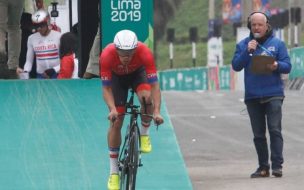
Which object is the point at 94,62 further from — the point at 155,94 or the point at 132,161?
the point at 132,161

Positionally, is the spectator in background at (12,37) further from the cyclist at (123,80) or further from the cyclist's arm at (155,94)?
the cyclist's arm at (155,94)

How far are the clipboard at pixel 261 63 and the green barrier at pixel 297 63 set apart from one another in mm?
25021

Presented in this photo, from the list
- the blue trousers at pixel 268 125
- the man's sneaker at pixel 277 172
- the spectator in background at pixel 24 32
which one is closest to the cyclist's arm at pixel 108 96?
the blue trousers at pixel 268 125

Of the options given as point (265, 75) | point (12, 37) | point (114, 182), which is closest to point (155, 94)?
point (114, 182)

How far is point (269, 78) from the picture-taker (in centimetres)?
1149

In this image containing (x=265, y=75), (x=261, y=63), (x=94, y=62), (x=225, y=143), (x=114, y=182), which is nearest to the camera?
(x=114, y=182)

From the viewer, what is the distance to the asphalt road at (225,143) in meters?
11.5

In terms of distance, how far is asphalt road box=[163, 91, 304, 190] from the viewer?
11.5 m

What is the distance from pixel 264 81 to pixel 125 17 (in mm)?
3896

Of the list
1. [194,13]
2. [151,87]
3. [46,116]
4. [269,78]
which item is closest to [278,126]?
[269,78]

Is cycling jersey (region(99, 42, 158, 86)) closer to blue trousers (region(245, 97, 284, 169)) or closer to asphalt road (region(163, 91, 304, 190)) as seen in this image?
asphalt road (region(163, 91, 304, 190))

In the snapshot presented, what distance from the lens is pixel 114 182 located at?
33.4 feet

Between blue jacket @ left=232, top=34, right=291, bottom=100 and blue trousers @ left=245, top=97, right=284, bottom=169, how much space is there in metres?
0.10

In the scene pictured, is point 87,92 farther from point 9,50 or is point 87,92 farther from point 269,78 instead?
point 269,78
